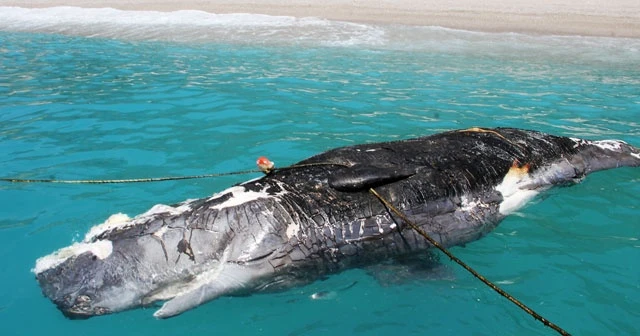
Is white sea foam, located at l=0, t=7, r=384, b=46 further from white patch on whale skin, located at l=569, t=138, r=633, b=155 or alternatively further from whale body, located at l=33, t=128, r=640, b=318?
whale body, located at l=33, t=128, r=640, b=318

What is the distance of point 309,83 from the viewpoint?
13086 millimetres

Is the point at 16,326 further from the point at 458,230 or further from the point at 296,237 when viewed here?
the point at 458,230

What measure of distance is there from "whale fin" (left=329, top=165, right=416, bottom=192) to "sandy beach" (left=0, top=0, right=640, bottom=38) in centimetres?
1879

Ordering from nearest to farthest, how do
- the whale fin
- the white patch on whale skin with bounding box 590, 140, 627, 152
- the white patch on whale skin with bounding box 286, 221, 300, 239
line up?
the white patch on whale skin with bounding box 286, 221, 300, 239 → the whale fin → the white patch on whale skin with bounding box 590, 140, 627, 152

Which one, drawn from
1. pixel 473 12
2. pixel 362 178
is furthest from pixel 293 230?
pixel 473 12

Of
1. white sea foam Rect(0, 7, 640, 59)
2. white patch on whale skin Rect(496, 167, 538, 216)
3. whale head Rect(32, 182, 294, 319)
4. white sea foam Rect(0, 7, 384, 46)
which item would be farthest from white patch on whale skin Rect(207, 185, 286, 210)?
white sea foam Rect(0, 7, 384, 46)

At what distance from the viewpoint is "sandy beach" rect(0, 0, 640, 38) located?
2186 centimetres

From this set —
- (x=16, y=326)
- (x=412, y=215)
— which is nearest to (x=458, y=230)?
(x=412, y=215)

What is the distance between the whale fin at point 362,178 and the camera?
5.23m

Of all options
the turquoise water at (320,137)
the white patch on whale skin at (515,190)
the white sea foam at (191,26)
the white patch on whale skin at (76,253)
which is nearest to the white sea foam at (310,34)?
the white sea foam at (191,26)

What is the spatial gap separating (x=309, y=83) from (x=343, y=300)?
354 inches

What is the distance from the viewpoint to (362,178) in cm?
524

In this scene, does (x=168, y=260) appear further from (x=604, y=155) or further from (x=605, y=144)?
(x=605, y=144)

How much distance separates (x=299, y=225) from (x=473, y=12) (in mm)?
22682
